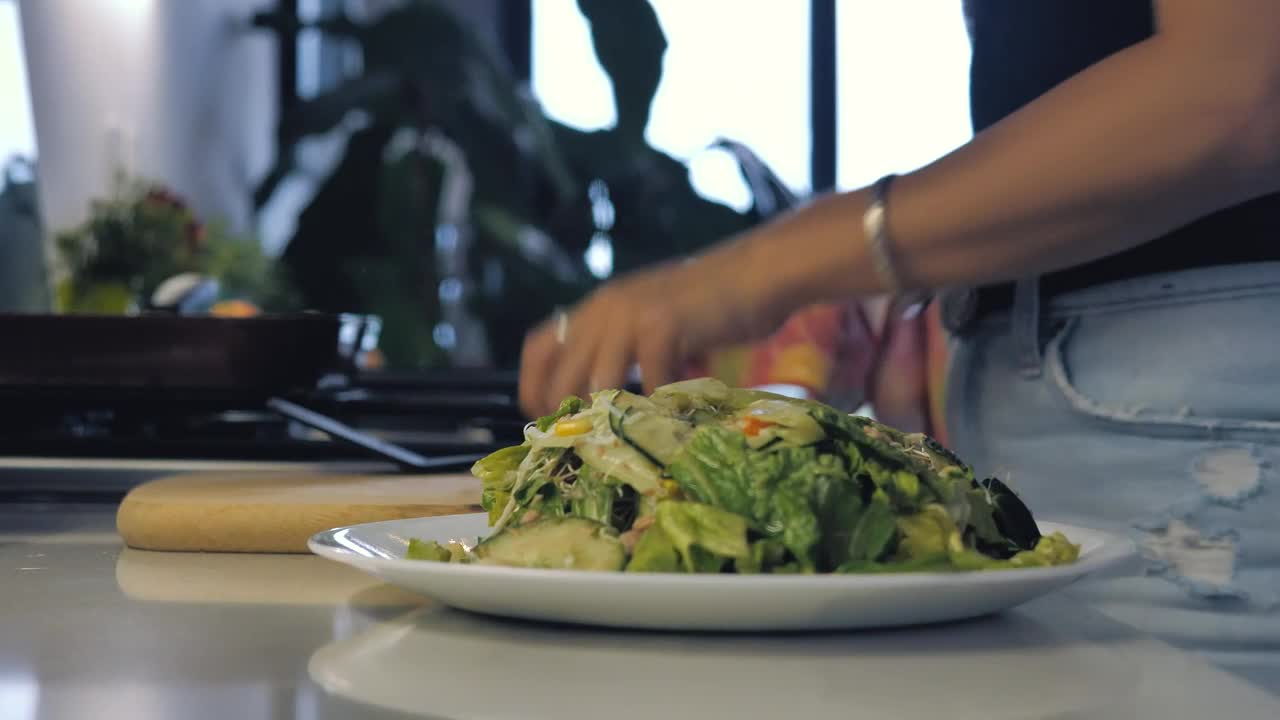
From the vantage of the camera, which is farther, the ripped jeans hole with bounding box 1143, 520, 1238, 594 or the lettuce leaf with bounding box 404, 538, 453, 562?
the ripped jeans hole with bounding box 1143, 520, 1238, 594

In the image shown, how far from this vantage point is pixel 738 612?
406 mm

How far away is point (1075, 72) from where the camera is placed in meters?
1.06

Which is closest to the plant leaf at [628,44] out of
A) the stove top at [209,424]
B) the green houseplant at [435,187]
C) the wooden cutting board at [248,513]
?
the green houseplant at [435,187]

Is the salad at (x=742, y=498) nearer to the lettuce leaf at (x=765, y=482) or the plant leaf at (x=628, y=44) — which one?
the lettuce leaf at (x=765, y=482)

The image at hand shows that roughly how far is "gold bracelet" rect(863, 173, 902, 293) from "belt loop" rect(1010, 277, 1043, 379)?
0.20 meters

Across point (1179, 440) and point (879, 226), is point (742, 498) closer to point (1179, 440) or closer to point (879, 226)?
point (879, 226)

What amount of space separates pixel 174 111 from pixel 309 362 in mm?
3137

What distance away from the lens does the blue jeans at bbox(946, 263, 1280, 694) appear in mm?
951

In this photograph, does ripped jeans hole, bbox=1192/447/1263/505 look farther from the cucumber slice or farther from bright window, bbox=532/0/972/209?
bright window, bbox=532/0/972/209

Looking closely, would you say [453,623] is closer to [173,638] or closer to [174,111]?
[173,638]

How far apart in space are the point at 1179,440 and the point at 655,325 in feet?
1.33

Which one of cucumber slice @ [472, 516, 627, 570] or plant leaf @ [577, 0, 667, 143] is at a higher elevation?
plant leaf @ [577, 0, 667, 143]

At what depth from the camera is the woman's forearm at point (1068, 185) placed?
77 centimetres

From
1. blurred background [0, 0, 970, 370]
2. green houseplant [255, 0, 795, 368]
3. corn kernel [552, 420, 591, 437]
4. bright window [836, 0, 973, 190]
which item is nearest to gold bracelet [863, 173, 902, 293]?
corn kernel [552, 420, 591, 437]
